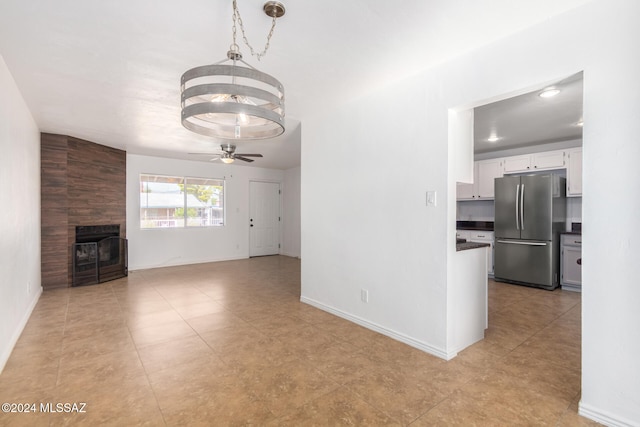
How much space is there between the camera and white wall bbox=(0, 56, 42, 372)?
A: 261 cm

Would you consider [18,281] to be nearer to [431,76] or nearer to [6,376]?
[6,376]

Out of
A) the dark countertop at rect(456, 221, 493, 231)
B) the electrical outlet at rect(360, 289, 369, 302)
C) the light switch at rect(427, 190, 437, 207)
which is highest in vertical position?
the light switch at rect(427, 190, 437, 207)

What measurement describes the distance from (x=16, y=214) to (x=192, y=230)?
13.5 feet

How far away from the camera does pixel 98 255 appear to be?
214 inches

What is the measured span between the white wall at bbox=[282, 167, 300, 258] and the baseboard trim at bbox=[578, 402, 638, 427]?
676 centimetres

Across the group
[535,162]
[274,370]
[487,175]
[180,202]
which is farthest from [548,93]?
[180,202]

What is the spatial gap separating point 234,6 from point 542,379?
322 centimetres

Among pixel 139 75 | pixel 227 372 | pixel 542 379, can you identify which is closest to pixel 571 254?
pixel 542 379

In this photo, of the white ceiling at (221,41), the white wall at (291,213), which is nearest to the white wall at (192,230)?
the white wall at (291,213)

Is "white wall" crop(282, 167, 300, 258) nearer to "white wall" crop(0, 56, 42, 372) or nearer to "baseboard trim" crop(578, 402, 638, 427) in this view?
"white wall" crop(0, 56, 42, 372)

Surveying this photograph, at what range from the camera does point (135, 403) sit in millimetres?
2014

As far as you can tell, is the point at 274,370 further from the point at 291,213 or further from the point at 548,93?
the point at 291,213

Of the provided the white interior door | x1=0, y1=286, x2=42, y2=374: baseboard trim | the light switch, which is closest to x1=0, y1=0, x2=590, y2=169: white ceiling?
the light switch

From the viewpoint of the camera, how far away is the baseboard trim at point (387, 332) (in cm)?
264
